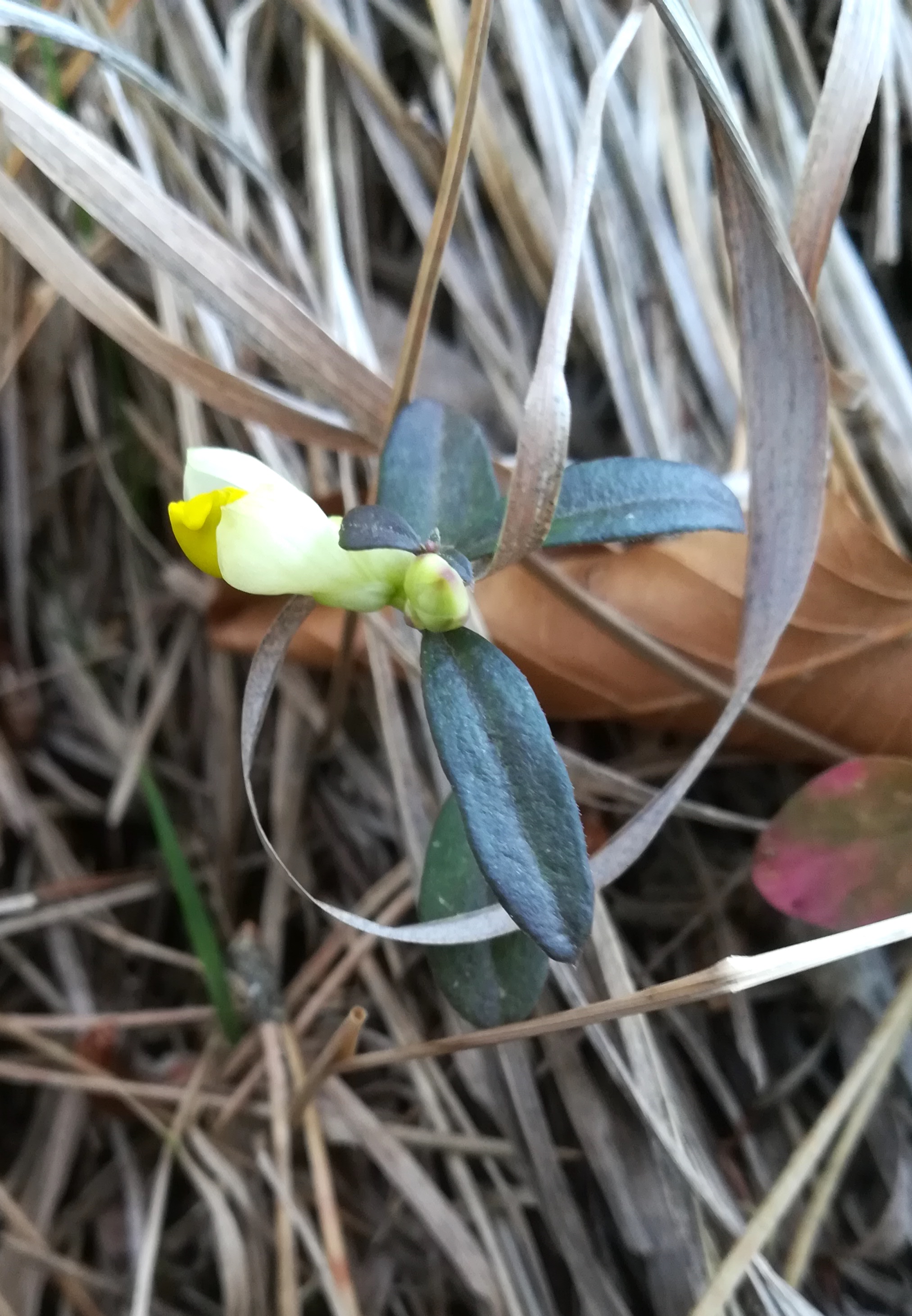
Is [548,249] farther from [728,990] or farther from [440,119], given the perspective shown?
[728,990]

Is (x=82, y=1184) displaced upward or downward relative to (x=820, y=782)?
downward

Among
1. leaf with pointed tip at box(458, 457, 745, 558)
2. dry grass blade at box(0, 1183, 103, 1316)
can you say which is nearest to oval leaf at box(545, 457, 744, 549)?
leaf with pointed tip at box(458, 457, 745, 558)

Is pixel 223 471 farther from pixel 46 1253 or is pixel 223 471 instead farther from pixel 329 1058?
pixel 46 1253

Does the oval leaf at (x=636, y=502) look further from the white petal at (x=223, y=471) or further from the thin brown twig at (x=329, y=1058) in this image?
the thin brown twig at (x=329, y=1058)

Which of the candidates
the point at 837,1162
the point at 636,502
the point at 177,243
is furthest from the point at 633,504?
the point at 837,1162

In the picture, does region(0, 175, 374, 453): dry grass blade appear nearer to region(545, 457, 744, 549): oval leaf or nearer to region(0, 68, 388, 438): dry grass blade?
region(0, 68, 388, 438): dry grass blade

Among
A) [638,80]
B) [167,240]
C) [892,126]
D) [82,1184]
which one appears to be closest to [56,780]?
[82,1184]
